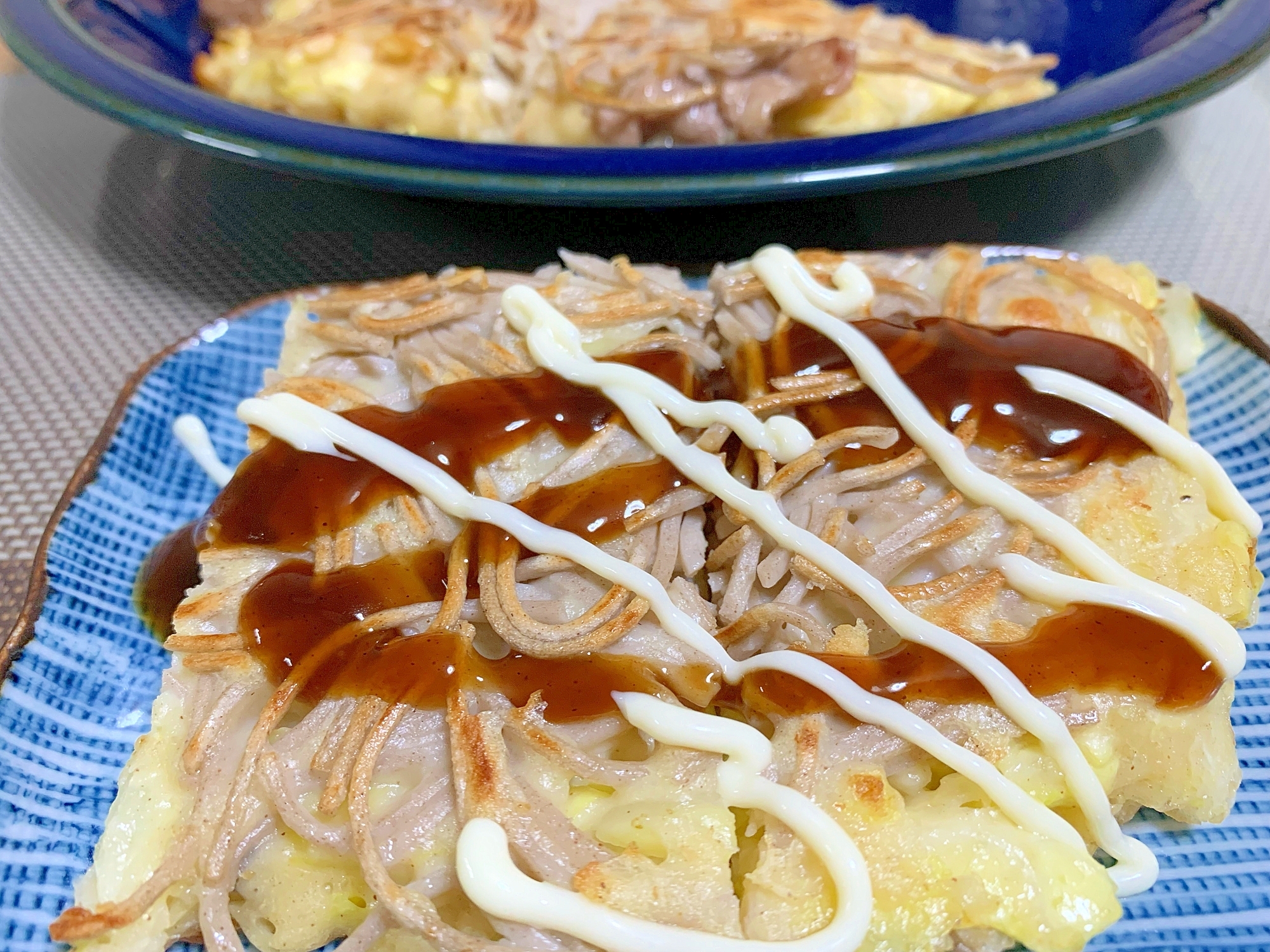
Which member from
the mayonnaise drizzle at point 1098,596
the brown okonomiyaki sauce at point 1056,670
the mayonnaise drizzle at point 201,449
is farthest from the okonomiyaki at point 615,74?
the brown okonomiyaki sauce at point 1056,670

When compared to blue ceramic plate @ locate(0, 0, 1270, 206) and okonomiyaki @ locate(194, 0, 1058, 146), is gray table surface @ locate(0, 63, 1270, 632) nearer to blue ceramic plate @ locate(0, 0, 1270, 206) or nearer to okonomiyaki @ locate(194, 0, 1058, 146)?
okonomiyaki @ locate(194, 0, 1058, 146)

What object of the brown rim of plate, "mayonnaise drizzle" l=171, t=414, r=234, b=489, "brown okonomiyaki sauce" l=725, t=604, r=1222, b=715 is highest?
the brown rim of plate

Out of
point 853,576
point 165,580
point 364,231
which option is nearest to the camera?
point 853,576

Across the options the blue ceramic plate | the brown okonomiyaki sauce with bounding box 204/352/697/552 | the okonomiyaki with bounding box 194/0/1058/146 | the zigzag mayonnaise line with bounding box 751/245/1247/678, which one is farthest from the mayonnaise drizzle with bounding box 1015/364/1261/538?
the okonomiyaki with bounding box 194/0/1058/146

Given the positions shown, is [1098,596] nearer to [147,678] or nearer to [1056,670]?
[1056,670]

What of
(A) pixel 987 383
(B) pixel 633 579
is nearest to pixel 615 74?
(A) pixel 987 383

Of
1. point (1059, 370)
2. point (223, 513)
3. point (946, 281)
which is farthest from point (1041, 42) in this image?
point (223, 513)
